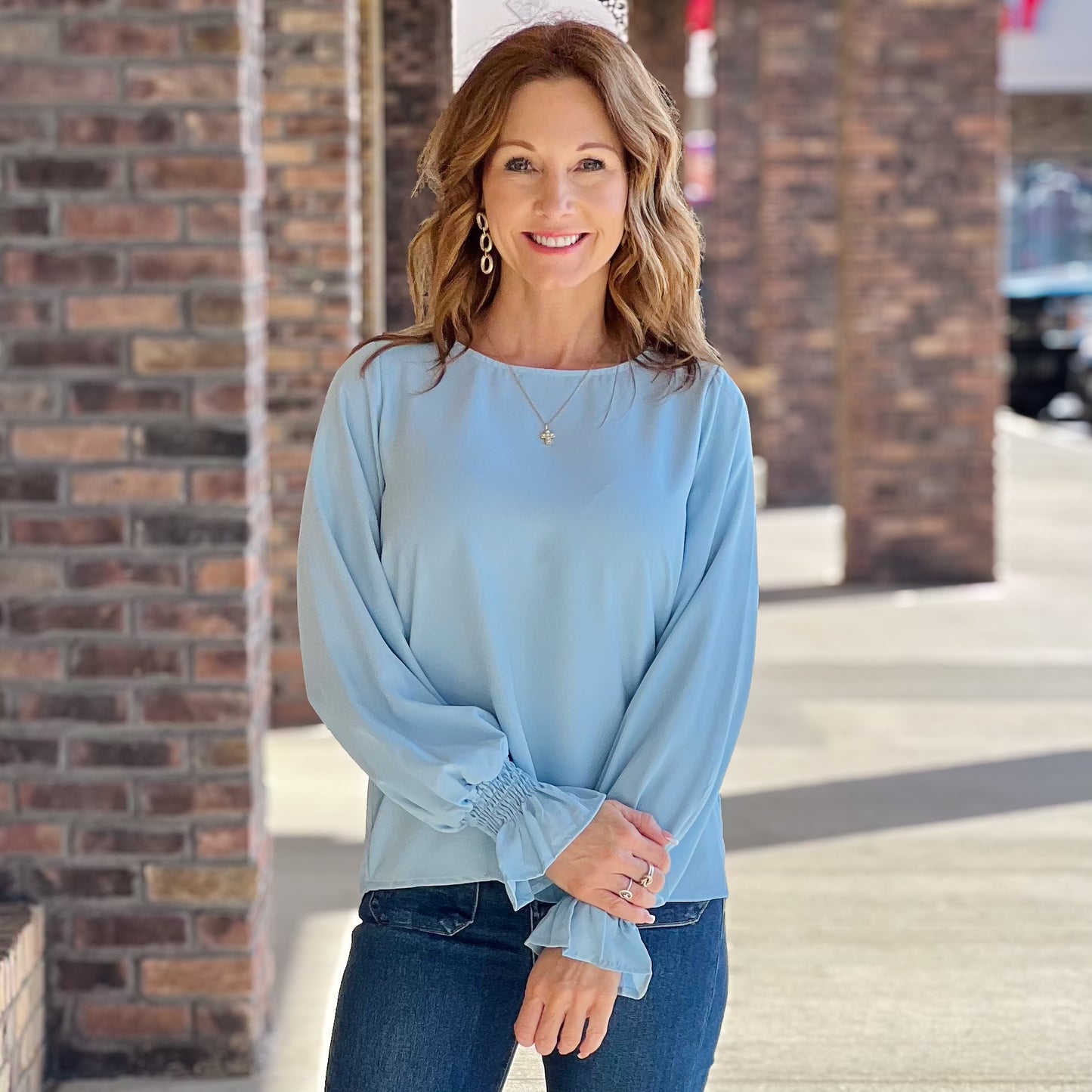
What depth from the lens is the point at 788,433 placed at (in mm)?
12367

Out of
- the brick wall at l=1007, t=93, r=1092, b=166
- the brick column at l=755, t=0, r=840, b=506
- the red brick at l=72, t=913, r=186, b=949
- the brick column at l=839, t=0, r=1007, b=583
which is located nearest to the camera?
the red brick at l=72, t=913, r=186, b=949

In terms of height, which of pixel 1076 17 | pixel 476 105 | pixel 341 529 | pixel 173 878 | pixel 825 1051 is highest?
pixel 1076 17

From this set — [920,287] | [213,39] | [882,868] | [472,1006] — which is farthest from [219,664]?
[920,287]

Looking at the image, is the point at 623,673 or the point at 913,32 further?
the point at 913,32

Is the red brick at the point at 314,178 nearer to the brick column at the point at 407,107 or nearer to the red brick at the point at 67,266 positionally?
the brick column at the point at 407,107

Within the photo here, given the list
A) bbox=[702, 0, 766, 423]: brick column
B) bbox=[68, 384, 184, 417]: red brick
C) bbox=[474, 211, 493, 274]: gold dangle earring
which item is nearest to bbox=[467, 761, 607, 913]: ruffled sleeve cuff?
bbox=[474, 211, 493, 274]: gold dangle earring

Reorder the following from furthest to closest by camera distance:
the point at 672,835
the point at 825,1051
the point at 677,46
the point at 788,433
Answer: the point at 677,46, the point at 788,433, the point at 825,1051, the point at 672,835

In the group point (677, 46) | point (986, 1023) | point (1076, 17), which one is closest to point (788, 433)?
point (677, 46)

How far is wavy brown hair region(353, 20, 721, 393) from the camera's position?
77.7 inches

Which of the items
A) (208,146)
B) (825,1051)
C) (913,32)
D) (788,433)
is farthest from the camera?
(788,433)

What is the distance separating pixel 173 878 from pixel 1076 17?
1270cm

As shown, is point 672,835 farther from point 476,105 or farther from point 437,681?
point 476,105

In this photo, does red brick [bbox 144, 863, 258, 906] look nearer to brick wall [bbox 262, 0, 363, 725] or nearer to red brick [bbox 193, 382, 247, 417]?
red brick [bbox 193, 382, 247, 417]

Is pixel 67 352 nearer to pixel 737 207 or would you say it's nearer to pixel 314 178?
pixel 314 178
